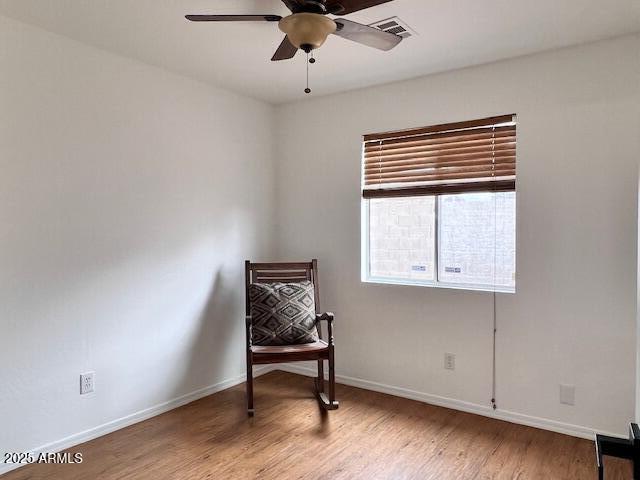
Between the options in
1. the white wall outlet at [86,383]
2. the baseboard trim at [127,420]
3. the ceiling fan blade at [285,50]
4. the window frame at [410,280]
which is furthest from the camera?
the window frame at [410,280]

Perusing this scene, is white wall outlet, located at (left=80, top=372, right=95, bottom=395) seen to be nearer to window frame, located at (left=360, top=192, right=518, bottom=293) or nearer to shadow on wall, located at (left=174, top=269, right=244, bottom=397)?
shadow on wall, located at (left=174, top=269, right=244, bottom=397)

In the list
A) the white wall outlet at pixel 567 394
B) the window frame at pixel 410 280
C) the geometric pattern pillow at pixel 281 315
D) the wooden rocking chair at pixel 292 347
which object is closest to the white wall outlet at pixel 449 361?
the window frame at pixel 410 280

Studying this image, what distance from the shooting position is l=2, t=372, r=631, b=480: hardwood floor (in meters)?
2.44

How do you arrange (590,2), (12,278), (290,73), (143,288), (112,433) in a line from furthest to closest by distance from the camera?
(290,73) < (143,288) < (112,433) < (12,278) < (590,2)

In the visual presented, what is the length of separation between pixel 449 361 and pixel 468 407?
323 mm

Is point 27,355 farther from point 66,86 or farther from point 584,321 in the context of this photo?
point 584,321

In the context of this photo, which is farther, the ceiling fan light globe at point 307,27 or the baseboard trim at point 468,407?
the baseboard trim at point 468,407

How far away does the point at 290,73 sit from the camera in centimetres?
336

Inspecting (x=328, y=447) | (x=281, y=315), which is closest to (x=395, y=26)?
(x=281, y=315)

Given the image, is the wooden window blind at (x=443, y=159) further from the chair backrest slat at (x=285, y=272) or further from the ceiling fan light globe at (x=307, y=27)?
the ceiling fan light globe at (x=307, y=27)

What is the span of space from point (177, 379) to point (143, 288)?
732 millimetres

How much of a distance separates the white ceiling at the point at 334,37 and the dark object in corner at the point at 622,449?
1963 millimetres

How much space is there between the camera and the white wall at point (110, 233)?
2.52 meters

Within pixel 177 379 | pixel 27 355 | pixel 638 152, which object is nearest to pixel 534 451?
pixel 638 152
